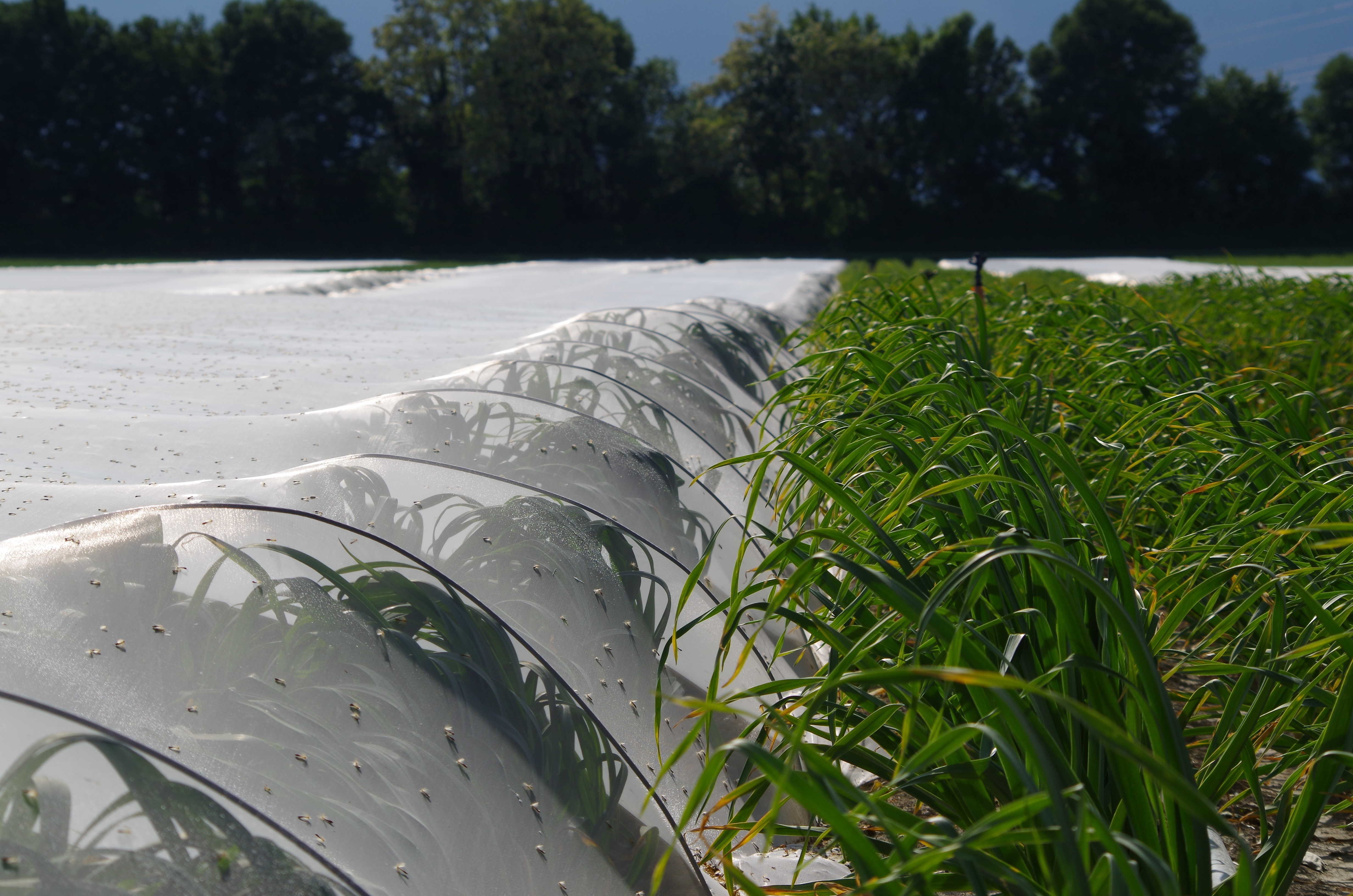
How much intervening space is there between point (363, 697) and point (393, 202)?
31.9 metres

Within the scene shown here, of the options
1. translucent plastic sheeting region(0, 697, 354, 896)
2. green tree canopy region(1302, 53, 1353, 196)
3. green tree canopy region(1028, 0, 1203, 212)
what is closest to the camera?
translucent plastic sheeting region(0, 697, 354, 896)

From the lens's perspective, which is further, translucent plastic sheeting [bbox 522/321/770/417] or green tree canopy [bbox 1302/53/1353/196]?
green tree canopy [bbox 1302/53/1353/196]

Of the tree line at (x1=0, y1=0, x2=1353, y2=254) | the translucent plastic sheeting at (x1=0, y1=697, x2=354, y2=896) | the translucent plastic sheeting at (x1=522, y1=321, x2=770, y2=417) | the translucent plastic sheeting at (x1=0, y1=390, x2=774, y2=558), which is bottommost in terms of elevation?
the translucent plastic sheeting at (x1=0, y1=697, x2=354, y2=896)

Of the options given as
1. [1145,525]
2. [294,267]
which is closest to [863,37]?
[294,267]

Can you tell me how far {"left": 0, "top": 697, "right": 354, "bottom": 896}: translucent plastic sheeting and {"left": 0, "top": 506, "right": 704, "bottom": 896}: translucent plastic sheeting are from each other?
44mm

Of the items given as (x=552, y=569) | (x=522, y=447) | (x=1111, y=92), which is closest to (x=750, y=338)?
(x=522, y=447)

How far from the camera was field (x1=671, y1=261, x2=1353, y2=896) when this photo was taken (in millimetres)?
871

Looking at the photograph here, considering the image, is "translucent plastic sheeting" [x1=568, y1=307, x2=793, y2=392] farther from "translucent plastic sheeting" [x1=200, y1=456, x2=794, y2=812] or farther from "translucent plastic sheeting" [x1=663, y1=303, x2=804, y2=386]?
"translucent plastic sheeting" [x1=200, y1=456, x2=794, y2=812]

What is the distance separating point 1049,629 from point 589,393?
142 cm

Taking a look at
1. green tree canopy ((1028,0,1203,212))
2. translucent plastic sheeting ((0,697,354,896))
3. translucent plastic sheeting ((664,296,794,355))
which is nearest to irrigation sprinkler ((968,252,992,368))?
translucent plastic sheeting ((664,296,794,355))

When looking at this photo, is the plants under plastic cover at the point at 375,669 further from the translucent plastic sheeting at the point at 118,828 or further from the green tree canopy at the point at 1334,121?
the green tree canopy at the point at 1334,121

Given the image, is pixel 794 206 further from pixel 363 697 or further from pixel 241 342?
pixel 363 697

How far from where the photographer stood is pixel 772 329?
17.3 ft

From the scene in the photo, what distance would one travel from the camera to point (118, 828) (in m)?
0.83
